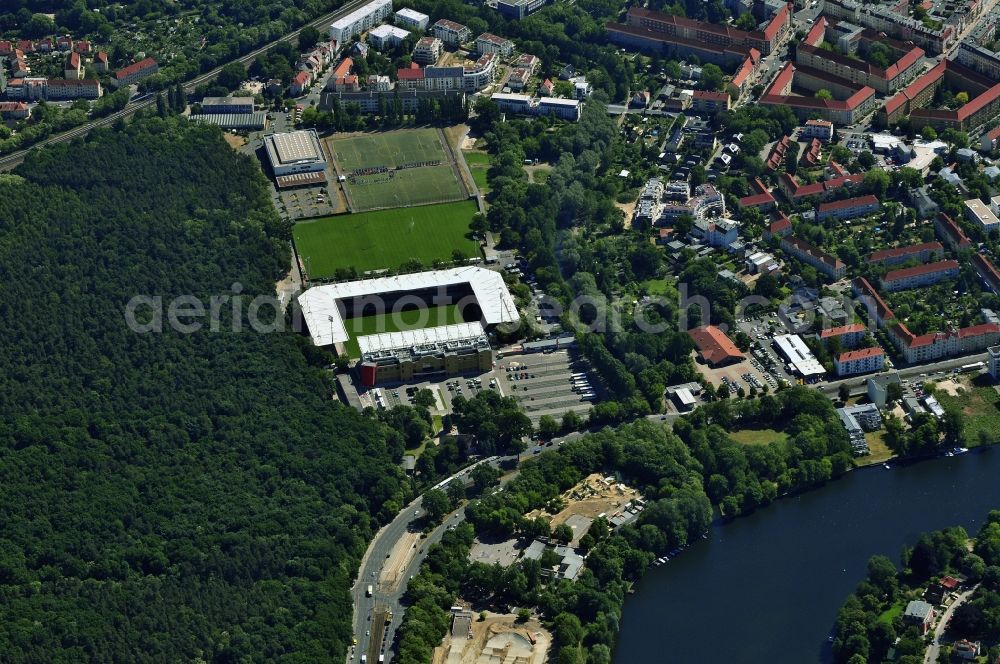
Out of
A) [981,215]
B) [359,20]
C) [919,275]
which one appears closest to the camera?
[919,275]

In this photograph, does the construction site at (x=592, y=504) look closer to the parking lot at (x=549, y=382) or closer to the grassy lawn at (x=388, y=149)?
the parking lot at (x=549, y=382)

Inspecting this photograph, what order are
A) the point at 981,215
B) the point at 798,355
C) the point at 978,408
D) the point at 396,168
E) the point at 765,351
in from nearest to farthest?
the point at 978,408 < the point at 798,355 < the point at 765,351 < the point at 981,215 < the point at 396,168

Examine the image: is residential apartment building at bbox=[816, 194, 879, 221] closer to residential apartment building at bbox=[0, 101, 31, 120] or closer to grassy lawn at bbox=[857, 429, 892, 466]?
grassy lawn at bbox=[857, 429, 892, 466]

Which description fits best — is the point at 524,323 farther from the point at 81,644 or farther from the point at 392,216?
the point at 81,644

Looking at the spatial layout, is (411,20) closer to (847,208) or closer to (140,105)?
(140,105)

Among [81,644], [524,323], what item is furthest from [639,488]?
[81,644]

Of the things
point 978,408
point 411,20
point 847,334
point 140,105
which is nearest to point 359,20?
point 411,20
